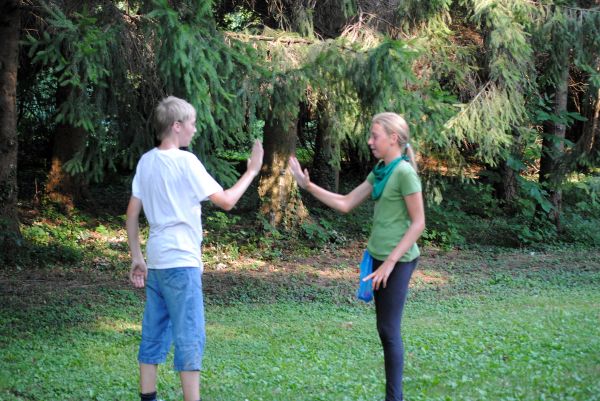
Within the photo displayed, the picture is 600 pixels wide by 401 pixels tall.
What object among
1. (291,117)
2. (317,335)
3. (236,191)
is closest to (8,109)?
(291,117)

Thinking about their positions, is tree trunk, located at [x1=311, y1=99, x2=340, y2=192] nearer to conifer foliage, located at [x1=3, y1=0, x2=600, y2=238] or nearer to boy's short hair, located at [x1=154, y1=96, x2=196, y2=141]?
conifer foliage, located at [x1=3, y1=0, x2=600, y2=238]

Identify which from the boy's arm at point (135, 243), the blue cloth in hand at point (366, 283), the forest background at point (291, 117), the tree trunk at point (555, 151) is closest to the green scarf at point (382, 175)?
the blue cloth in hand at point (366, 283)

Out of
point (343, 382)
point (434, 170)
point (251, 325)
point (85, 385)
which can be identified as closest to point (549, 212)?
point (434, 170)

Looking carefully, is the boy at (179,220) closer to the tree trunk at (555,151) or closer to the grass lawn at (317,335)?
the grass lawn at (317,335)

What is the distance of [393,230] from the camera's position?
4.45 metres

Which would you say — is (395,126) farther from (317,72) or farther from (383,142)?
(317,72)

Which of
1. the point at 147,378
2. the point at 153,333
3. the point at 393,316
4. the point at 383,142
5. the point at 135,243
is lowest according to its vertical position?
the point at 147,378

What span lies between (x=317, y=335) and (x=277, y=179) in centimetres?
657

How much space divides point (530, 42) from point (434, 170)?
112 inches

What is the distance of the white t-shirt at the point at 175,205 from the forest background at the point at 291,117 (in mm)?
1641

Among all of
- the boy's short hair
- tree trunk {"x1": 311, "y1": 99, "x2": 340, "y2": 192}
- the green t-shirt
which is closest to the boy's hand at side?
the boy's short hair

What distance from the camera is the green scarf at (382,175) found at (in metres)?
4.50

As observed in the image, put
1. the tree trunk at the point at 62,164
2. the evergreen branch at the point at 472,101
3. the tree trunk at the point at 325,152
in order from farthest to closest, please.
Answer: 1. the tree trunk at the point at 62,164
2. the evergreen branch at the point at 472,101
3. the tree trunk at the point at 325,152

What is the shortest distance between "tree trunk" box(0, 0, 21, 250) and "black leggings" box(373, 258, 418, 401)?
24.2ft
